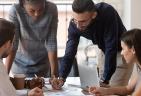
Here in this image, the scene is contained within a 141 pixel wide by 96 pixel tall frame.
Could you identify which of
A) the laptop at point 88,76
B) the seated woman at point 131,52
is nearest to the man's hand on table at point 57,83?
the laptop at point 88,76

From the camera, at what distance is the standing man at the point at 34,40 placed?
2.63m

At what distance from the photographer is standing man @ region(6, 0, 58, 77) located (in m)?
2.63

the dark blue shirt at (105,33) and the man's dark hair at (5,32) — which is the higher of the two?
the man's dark hair at (5,32)

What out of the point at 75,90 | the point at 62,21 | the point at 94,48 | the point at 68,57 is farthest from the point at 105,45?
the point at 62,21

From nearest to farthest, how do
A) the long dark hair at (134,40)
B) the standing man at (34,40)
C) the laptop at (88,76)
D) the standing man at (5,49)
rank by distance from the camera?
the standing man at (5,49) < the long dark hair at (134,40) < the laptop at (88,76) < the standing man at (34,40)

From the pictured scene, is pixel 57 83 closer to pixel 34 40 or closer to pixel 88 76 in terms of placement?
pixel 88 76

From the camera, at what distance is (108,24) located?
2.54m

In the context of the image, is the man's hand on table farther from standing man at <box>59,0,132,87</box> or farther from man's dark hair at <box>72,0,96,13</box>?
man's dark hair at <box>72,0,96,13</box>

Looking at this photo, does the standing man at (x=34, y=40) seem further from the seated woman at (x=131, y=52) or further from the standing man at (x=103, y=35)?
the seated woman at (x=131, y=52)

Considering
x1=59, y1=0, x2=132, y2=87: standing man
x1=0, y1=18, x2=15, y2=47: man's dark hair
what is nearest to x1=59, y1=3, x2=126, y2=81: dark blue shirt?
x1=59, y1=0, x2=132, y2=87: standing man

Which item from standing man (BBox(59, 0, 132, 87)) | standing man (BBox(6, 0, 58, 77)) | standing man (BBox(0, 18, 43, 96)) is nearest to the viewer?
standing man (BBox(0, 18, 43, 96))

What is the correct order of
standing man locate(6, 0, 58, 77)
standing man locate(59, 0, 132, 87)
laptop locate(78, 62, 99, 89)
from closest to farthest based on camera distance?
laptop locate(78, 62, 99, 89), standing man locate(59, 0, 132, 87), standing man locate(6, 0, 58, 77)

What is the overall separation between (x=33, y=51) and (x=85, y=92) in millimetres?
671

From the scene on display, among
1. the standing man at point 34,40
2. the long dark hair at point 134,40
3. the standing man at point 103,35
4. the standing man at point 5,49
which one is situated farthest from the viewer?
the standing man at point 34,40
